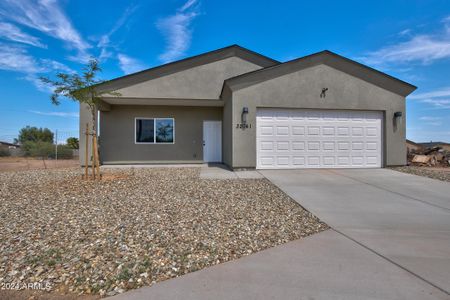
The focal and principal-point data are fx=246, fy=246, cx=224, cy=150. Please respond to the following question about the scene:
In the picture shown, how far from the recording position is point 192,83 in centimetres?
1195

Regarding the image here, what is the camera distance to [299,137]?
32.6 feet

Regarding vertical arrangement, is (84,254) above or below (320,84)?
below

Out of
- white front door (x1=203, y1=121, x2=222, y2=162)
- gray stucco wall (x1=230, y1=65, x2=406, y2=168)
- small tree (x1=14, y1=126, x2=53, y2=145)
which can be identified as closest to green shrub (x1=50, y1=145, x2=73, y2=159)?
white front door (x1=203, y1=121, x2=222, y2=162)

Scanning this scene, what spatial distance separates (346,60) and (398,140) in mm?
4024

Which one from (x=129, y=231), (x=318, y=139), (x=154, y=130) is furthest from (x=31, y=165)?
(x=318, y=139)

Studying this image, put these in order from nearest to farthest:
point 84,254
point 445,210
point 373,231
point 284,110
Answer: point 84,254 → point 373,231 → point 445,210 → point 284,110

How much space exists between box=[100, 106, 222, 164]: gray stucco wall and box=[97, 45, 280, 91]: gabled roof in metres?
1.43

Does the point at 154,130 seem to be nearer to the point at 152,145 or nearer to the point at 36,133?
the point at 152,145

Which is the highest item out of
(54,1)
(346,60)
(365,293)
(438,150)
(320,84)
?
(54,1)

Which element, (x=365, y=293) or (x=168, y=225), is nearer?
(x=365, y=293)

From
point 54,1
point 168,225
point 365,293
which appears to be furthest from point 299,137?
point 54,1

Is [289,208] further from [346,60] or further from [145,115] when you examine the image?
[145,115]

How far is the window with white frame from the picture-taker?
12422 millimetres

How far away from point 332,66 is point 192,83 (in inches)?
247
